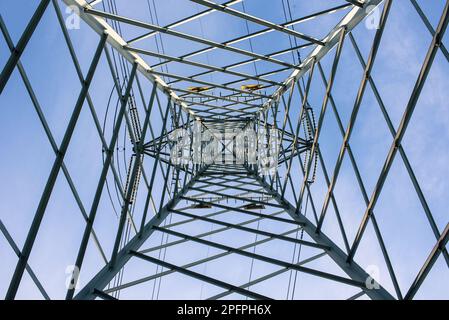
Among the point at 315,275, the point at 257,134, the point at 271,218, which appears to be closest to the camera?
the point at 315,275

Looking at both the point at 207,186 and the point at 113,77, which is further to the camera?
the point at 207,186

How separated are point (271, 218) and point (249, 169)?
9513 mm

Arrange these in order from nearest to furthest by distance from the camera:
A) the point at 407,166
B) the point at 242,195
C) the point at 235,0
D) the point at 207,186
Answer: the point at 407,166 → the point at 235,0 → the point at 242,195 → the point at 207,186

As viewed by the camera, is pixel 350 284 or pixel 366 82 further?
pixel 366 82

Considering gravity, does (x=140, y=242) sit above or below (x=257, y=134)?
below

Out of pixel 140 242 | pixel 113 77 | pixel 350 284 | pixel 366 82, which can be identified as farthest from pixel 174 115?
pixel 350 284

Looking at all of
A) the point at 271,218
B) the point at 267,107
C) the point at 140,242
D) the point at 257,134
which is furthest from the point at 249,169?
the point at 140,242

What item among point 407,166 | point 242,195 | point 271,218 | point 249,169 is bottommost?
point 407,166

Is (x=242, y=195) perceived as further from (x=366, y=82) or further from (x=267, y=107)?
(x=366, y=82)

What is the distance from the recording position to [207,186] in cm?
1698

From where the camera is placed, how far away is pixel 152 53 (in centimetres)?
1216

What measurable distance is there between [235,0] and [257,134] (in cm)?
1129

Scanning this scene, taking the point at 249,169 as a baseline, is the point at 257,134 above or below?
above

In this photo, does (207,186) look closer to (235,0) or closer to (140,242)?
(140,242)
